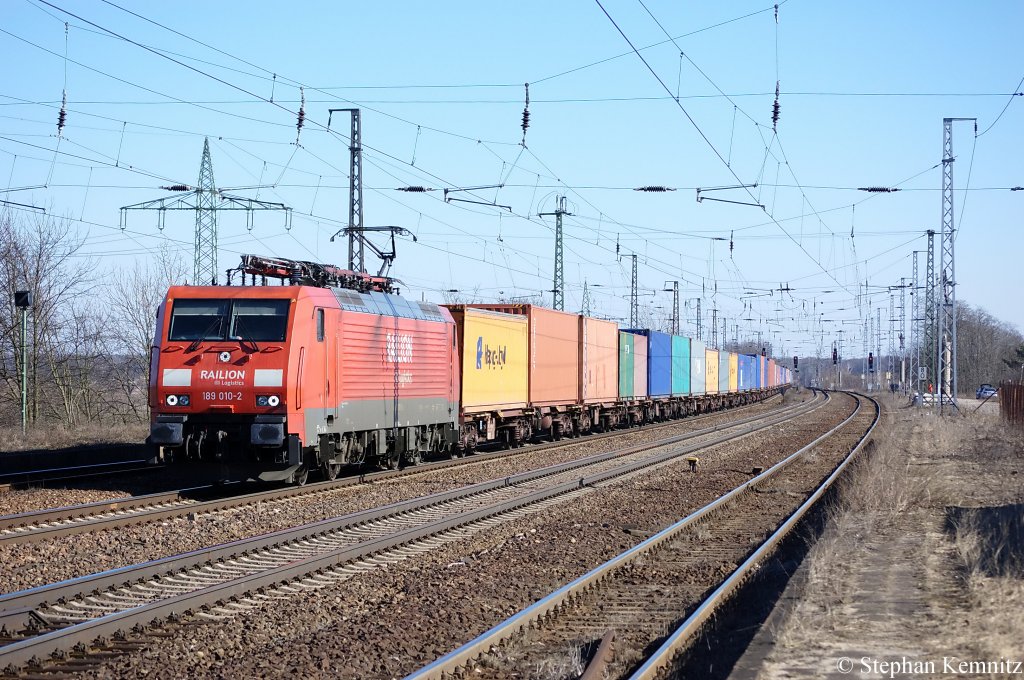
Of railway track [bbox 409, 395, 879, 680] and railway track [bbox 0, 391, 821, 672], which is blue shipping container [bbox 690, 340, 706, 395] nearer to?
railway track [bbox 0, 391, 821, 672]

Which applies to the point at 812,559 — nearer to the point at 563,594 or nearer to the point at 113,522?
the point at 563,594

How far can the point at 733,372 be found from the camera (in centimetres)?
6375

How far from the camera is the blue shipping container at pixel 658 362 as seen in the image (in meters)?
42.5

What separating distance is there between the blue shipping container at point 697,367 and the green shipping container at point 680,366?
0.79m

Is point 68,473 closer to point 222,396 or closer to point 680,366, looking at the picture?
point 222,396

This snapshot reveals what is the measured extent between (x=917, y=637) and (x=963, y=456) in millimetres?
20484

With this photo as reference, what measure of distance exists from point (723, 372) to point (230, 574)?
51.8 metres

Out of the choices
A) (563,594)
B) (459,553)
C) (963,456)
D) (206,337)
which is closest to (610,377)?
(963,456)

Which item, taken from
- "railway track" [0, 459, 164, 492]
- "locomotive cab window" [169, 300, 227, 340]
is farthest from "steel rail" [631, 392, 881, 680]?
"railway track" [0, 459, 164, 492]

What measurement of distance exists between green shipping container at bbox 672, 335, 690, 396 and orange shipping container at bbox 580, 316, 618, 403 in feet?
29.4

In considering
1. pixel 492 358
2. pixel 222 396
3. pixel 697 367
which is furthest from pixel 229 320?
pixel 697 367

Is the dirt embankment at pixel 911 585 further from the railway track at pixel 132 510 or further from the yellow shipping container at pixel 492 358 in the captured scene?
the yellow shipping container at pixel 492 358

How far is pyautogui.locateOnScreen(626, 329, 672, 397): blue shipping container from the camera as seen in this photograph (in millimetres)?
42531

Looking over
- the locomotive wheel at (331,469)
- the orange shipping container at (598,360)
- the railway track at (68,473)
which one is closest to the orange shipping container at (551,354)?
the orange shipping container at (598,360)
